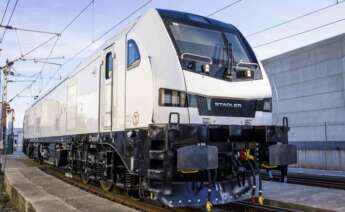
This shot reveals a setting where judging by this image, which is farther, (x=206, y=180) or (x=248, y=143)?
(x=248, y=143)

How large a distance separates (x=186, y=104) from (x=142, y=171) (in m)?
1.29

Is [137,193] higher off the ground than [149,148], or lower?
lower

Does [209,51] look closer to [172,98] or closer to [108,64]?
[172,98]

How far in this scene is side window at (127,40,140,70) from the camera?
7377 mm

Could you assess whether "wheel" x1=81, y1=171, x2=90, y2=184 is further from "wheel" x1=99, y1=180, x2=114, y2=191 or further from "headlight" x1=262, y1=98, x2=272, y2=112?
"headlight" x1=262, y1=98, x2=272, y2=112

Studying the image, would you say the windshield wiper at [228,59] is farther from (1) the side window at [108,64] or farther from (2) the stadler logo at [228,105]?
(1) the side window at [108,64]

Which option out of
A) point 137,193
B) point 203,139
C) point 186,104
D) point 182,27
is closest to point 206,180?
point 203,139

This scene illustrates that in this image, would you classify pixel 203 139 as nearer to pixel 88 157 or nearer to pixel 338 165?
pixel 88 157

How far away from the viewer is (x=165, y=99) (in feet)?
21.8

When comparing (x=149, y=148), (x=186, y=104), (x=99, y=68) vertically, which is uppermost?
(x=99, y=68)

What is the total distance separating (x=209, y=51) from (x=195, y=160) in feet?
7.26

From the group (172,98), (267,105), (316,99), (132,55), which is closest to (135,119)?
(172,98)

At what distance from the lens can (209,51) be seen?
7.41 m

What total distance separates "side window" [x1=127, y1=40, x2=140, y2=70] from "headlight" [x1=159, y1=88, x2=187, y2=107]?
966mm
